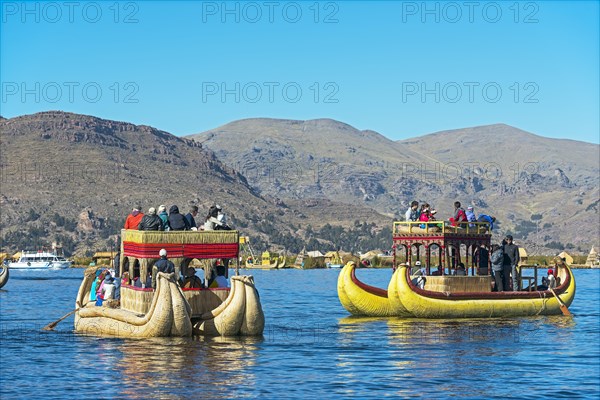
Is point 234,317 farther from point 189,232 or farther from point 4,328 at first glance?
point 4,328

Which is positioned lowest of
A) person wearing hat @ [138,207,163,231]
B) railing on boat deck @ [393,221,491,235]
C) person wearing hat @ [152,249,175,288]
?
person wearing hat @ [152,249,175,288]

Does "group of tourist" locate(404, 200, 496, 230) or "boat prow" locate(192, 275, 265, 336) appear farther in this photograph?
"group of tourist" locate(404, 200, 496, 230)

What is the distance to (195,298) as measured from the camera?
3606 centimetres

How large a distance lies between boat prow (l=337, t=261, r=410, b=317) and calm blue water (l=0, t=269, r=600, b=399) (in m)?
2.31

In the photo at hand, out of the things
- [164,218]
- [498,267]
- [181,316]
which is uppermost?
[164,218]

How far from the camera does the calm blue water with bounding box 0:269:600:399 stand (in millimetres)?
27614

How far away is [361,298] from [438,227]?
504cm

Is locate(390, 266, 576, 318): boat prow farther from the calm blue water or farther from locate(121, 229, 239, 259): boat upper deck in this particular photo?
locate(121, 229, 239, 259): boat upper deck

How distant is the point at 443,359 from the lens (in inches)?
1332

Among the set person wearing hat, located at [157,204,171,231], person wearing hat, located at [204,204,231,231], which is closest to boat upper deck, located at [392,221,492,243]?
person wearing hat, located at [204,204,231,231]

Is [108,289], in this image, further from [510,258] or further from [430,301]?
[510,258]

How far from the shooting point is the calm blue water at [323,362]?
27614 millimetres

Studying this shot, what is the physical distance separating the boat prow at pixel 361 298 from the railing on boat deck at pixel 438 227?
2.99 m

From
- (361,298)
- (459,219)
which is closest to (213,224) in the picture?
(361,298)
